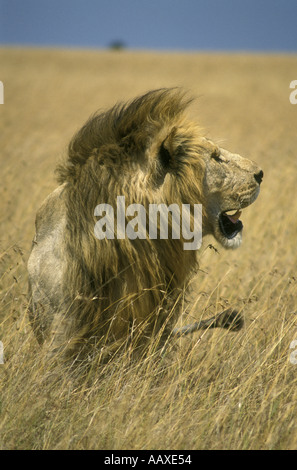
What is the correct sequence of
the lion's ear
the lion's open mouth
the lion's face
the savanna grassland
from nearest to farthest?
the savanna grassland < the lion's ear < the lion's face < the lion's open mouth

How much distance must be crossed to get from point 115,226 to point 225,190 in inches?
31.7

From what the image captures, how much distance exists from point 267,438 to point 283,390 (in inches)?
15.5

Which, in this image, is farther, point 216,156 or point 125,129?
point 216,156

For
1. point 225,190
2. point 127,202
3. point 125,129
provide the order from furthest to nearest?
point 225,190 → point 125,129 → point 127,202

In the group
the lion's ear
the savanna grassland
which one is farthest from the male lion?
the savanna grassland

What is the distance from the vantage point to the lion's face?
3844 mm

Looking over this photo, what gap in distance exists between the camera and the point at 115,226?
3648mm

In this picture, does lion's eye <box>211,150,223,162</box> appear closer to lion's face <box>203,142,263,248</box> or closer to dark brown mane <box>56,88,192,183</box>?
lion's face <box>203,142,263,248</box>

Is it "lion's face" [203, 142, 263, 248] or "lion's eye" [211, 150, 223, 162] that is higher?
"lion's eye" [211, 150, 223, 162]

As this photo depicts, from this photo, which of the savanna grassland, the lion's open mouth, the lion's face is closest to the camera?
the savanna grassland

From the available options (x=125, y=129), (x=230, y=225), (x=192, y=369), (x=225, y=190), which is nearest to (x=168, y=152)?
(x=125, y=129)

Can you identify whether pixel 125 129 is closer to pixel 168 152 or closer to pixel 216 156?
pixel 168 152

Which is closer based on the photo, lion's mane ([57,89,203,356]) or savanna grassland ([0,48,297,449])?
savanna grassland ([0,48,297,449])
